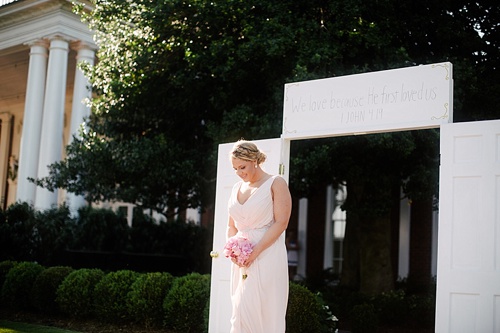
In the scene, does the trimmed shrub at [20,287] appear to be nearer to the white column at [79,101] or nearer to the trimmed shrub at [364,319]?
the trimmed shrub at [364,319]

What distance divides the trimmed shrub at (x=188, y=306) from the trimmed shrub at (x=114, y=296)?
972 mm

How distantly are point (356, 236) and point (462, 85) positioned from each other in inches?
239

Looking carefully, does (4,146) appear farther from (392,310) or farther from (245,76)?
(392,310)

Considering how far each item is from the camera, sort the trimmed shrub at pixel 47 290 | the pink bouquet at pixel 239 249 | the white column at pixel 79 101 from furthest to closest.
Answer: the white column at pixel 79 101, the trimmed shrub at pixel 47 290, the pink bouquet at pixel 239 249

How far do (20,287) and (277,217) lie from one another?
8.02m

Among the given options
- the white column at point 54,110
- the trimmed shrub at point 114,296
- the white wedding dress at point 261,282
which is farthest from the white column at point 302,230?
the white wedding dress at point 261,282

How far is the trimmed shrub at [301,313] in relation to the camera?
9250mm

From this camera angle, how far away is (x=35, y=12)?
69.6ft

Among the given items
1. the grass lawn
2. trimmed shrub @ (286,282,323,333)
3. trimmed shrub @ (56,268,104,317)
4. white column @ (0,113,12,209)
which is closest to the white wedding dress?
trimmed shrub @ (286,282,323,333)

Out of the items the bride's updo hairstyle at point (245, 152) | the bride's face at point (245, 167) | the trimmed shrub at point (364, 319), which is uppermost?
the bride's updo hairstyle at point (245, 152)

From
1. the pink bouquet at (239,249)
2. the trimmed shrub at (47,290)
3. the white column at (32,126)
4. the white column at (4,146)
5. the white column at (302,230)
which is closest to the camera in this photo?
the pink bouquet at (239,249)

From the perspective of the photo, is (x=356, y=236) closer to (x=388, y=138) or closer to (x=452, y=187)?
(x=388, y=138)

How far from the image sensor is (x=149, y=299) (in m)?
10.7

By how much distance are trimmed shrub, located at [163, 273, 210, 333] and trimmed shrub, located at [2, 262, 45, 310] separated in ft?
11.1
